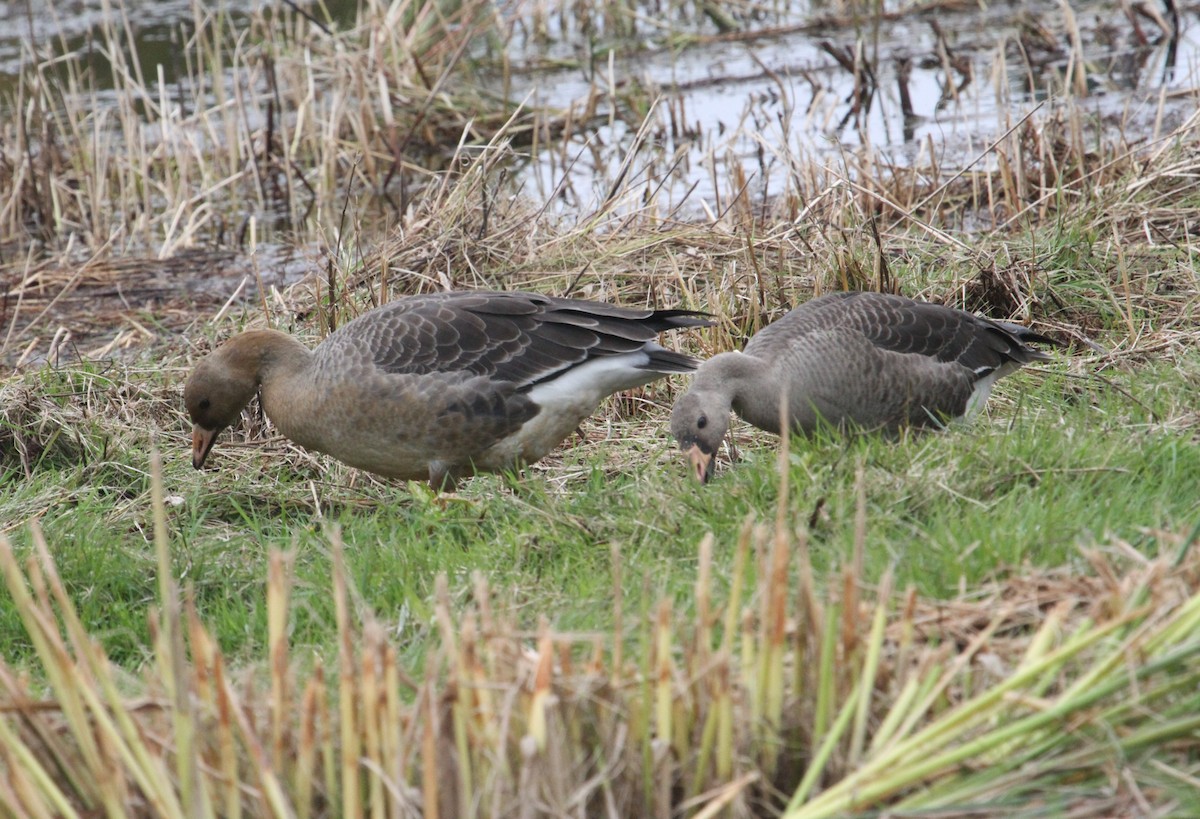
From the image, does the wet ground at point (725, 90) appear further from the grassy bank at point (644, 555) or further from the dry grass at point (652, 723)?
the dry grass at point (652, 723)

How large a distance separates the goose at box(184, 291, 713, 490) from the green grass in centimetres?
20

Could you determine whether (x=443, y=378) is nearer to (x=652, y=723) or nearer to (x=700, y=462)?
(x=700, y=462)

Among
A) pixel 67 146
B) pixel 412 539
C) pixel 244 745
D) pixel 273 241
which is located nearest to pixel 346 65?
pixel 273 241

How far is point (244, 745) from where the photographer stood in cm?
289

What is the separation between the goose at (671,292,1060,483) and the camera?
5.13 m

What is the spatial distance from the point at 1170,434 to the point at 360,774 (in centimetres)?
293

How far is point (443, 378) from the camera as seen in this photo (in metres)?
5.51

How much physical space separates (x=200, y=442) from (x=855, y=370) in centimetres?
265

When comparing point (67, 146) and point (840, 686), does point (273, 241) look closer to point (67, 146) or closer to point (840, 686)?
point (67, 146)

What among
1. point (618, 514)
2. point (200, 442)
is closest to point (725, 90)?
point (200, 442)

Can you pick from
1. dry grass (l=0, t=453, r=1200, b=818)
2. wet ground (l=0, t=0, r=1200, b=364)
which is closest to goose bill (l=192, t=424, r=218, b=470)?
wet ground (l=0, t=0, r=1200, b=364)

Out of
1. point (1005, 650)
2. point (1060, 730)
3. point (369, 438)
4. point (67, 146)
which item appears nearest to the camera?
point (1060, 730)

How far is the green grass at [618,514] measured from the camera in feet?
12.7

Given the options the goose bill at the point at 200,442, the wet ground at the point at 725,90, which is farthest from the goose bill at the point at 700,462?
the wet ground at the point at 725,90
